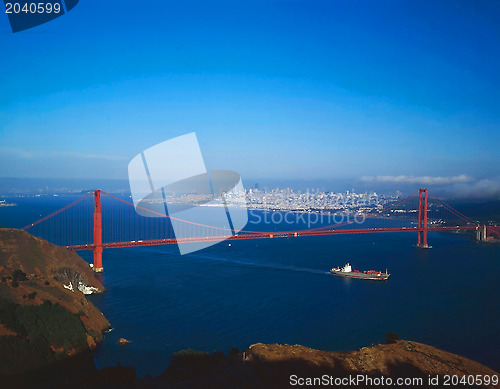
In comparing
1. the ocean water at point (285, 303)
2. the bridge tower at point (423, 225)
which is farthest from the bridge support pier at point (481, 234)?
the ocean water at point (285, 303)

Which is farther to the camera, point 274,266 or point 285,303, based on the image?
point 274,266

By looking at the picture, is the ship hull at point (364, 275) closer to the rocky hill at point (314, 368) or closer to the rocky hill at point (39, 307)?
the rocky hill at point (314, 368)

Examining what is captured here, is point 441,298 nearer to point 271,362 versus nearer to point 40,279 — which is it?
point 271,362

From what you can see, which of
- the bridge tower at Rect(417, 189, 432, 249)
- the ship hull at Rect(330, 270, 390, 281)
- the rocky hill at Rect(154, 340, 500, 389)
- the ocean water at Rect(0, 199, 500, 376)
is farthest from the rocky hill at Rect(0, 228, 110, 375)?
the bridge tower at Rect(417, 189, 432, 249)

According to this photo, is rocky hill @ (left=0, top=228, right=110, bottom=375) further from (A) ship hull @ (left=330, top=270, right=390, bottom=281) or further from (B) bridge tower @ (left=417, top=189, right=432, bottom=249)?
(B) bridge tower @ (left=417, top=189, right=432, bottom=249)

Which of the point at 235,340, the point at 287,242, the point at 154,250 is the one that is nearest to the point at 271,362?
the point at 235,340

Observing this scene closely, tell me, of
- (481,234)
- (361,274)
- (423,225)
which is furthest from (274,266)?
(481,234)

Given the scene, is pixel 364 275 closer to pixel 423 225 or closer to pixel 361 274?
pixel 361 274
